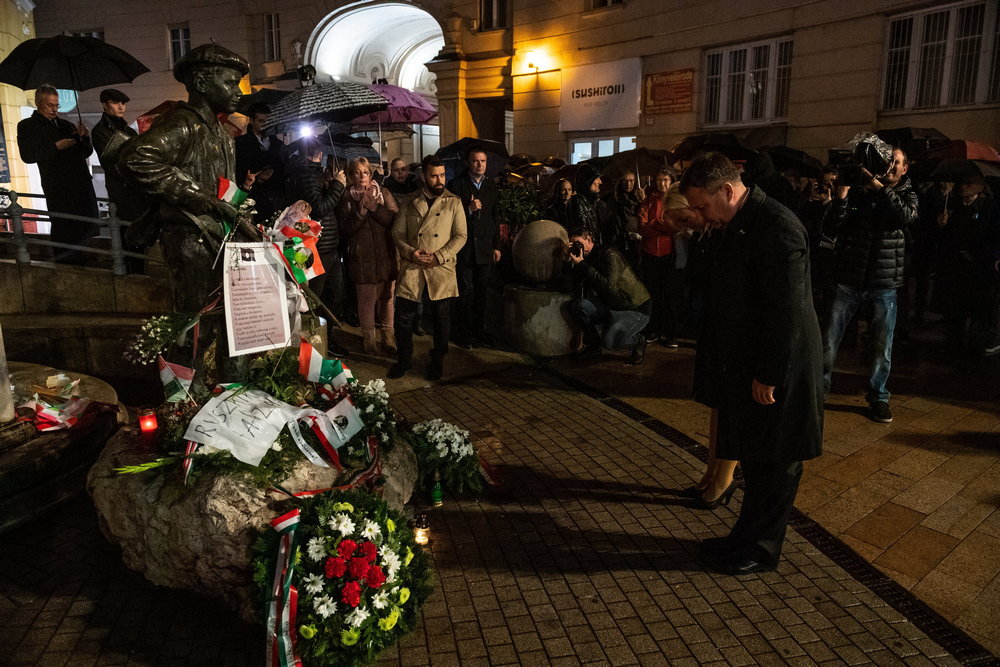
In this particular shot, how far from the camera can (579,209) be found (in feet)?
26.4

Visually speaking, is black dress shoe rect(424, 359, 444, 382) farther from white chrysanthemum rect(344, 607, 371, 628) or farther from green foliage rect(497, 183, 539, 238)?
white chrysanthemum rect(344, 607, 371, 628)

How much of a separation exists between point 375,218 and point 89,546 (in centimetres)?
428

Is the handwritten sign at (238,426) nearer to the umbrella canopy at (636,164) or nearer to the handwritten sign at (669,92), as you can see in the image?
the umbrella canopy at (636,164)

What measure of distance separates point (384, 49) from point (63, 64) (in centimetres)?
1985

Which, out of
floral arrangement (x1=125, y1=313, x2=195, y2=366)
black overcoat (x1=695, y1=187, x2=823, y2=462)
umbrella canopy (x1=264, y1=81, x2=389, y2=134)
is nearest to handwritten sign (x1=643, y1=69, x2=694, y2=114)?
umbrella canopy (x1=264, y1=81, x2=389, y2=134)

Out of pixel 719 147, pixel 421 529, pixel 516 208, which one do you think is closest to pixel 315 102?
pixel 516 208

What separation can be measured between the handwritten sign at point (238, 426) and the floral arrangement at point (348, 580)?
38 centimetres

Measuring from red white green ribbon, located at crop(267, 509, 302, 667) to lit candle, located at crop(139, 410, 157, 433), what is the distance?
40.7 inches

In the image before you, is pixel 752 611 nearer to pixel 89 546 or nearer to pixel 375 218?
pixel 89 546

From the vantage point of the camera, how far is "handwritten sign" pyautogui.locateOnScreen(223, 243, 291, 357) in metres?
3.56

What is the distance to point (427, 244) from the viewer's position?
6.81 meters

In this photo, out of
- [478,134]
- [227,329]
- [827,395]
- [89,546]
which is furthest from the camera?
[478,134]

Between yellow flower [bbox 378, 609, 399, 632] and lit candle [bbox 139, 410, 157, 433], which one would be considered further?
lit candle [bbox 139, 410, 157, 433]

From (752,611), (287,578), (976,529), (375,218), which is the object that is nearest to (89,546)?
(287,578)
